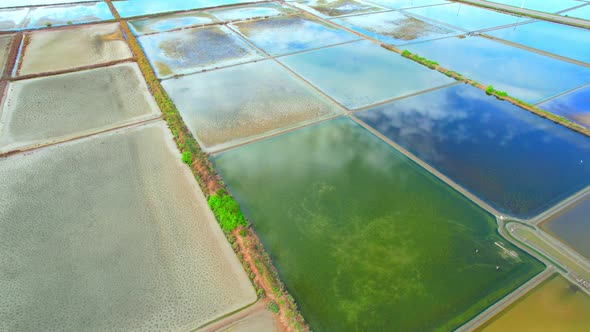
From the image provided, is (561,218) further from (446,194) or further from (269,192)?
(269,192)

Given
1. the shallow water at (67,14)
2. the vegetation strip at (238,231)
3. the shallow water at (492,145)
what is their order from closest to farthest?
1. the vegetation strip at (238,231)
2. the shallow water at (492,145)
3. the shallow water at (67,14)

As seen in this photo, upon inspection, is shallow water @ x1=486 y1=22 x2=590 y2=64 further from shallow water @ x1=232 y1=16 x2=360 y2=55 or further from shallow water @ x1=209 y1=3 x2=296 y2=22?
shallow water @ x1=209 y1=3 x2=296 y2=22

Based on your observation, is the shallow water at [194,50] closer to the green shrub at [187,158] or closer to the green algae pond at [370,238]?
the green shrub at [187,158]

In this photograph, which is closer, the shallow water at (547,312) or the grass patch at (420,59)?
the shallow water at (547,312)

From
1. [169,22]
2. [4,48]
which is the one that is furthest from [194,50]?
[4,48]

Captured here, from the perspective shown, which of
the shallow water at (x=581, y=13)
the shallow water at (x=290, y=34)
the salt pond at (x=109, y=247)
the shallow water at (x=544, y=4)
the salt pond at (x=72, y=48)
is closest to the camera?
the salt pond at (x=109, y=247)

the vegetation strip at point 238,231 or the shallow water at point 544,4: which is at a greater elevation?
the shallow water at point 544,4

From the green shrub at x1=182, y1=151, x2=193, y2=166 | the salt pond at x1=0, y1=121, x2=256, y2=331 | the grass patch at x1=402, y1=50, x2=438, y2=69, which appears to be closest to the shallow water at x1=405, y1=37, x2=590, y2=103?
the grass patch at x1=402, y1=50, x2=438, y2=69

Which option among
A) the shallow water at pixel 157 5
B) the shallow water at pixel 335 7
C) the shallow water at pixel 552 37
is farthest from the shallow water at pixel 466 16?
the shallow water at pixel 157 5
